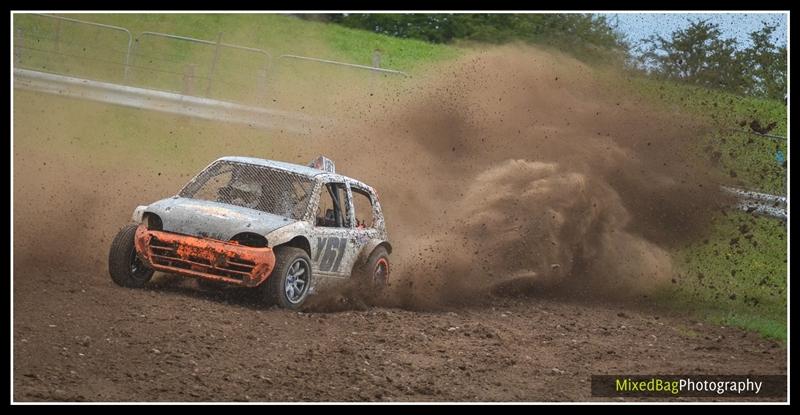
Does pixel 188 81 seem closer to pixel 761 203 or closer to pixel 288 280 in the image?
pixel 761 203

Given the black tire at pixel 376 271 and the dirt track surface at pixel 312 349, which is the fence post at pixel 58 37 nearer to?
the dirt track surface at pixel 312 349

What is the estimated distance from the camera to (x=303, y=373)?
9.47 meters

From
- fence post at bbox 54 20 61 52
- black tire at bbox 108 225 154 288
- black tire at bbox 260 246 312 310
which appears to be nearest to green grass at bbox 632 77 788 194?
black tire at bbox 260 246 312 310

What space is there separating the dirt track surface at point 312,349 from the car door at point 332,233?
557 millimetres

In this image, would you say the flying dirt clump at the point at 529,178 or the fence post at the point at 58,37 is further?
the fence post at the point at 58,37

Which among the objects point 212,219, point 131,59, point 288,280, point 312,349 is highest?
point 131,59

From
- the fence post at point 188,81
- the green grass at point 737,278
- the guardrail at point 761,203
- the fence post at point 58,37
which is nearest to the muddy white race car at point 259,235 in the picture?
the green grass at point 737,278

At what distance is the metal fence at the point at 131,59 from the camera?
85.0ft

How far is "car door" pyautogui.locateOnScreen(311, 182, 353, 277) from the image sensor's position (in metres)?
12.0

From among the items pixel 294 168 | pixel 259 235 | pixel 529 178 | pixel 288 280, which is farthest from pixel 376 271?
pixel 529 178

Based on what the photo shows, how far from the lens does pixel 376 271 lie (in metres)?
13.0

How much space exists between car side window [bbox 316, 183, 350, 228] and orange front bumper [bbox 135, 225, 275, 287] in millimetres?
1228

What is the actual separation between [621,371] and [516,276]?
3.95m

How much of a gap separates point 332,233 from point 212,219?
1.47 m
